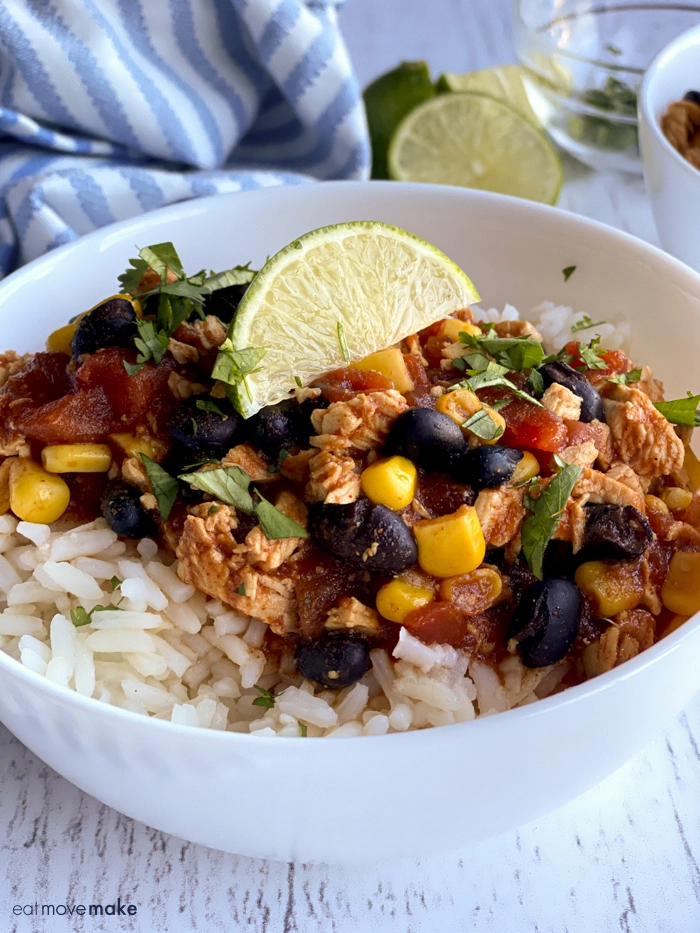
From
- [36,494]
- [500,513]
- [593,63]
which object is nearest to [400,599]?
[500,513]

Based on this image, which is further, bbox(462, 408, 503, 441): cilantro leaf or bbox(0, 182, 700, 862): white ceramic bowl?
bbox(462, 408, 503, 441): cilantro leaf

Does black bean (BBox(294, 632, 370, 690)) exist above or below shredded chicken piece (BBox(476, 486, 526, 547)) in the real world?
below

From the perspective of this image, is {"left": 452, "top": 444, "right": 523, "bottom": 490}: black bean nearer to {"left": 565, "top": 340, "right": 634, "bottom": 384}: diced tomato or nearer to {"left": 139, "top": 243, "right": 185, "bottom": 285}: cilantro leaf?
{"left": 565, "top": 340, "right": 634, "bottom": 384}: diced tomato

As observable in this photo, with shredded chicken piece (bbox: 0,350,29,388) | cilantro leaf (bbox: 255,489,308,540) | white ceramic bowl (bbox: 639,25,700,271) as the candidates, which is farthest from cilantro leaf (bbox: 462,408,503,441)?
white ceramic bowl (bbox: 639,25,700,271)

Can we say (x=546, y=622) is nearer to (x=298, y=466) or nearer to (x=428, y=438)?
(x=428, y=438)

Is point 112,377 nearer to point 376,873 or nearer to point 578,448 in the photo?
point 578,448

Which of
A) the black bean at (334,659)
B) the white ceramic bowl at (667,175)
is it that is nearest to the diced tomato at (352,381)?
the black bean at (334,659)

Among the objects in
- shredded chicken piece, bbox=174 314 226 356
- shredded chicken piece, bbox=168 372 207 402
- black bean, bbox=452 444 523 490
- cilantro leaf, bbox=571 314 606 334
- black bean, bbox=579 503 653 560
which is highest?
shredded chicken piece, bbox=174 314 226 356

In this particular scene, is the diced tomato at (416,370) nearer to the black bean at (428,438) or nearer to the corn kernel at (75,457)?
the black bean at (428,438)
